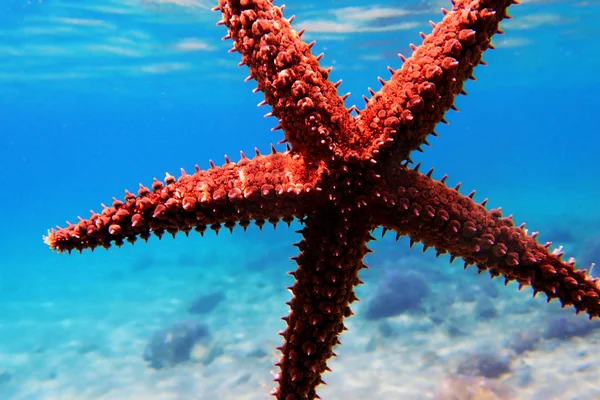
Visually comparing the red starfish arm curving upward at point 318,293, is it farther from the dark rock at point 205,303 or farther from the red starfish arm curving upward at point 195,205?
the dark rock at point 205,303

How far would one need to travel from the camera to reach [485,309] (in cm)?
1513

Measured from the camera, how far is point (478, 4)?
9.39 ft

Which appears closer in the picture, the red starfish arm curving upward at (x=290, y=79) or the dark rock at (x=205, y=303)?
the red starfish arm curving upward at (x=290, y=79)

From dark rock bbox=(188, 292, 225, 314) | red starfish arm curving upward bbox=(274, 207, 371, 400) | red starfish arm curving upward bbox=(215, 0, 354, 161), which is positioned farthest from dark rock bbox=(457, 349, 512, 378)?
dark rock bbox=(188, 292, 225, 314)

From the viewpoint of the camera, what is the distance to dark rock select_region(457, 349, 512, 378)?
10.5m

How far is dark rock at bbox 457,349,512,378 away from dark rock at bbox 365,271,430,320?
14.3 feet

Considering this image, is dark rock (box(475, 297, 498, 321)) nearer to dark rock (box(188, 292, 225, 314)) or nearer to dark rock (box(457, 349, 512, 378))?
dark rock (box(457, 349, 512, 378))

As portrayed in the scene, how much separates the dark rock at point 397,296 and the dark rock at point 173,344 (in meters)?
6.08

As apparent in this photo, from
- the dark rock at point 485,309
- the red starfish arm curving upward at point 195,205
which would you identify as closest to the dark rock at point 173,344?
the dark rock at point 485,309

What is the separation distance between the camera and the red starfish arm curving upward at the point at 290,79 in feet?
9.59

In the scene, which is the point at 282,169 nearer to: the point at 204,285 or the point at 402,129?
the point at 402,129

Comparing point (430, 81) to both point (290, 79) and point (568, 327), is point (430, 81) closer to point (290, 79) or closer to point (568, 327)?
point (290, 79)

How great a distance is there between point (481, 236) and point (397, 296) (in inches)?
544

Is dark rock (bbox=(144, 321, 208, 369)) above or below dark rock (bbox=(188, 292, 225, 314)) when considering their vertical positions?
below
